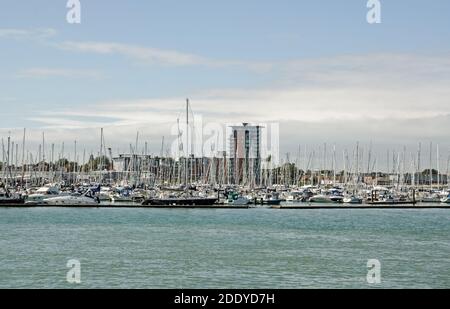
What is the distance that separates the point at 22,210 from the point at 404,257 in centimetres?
5351

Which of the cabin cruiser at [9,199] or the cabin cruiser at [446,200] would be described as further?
the cabin cruiser at [446,200]

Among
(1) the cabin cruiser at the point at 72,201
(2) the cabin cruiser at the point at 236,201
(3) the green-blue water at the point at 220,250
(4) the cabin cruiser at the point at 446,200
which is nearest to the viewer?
(3) the green-blue water at the point at 220,250

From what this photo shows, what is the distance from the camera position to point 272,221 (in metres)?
73.4

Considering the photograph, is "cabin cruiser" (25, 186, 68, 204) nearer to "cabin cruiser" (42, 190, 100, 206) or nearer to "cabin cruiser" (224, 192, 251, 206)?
"cabin cruiser" (42, 190, 100, 206)

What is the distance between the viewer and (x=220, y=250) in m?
46.6

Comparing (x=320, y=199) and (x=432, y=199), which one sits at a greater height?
(x=432, y=199)

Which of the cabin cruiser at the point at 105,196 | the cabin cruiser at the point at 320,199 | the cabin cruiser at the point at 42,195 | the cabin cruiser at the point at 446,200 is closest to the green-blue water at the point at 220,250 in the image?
the cabin cruiser at the point at 42,195

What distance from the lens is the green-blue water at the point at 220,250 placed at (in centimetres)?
3450

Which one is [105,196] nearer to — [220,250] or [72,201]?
[72,201]

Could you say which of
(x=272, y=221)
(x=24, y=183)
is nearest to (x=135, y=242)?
(x=272, y=221)

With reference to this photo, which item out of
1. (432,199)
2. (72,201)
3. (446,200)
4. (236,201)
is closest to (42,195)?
(72,201)

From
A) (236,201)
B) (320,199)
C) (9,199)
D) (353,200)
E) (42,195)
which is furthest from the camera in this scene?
(320,199)

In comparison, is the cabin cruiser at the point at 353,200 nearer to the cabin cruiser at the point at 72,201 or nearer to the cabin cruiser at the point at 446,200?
the cabin cruiser at the point at 446,200
